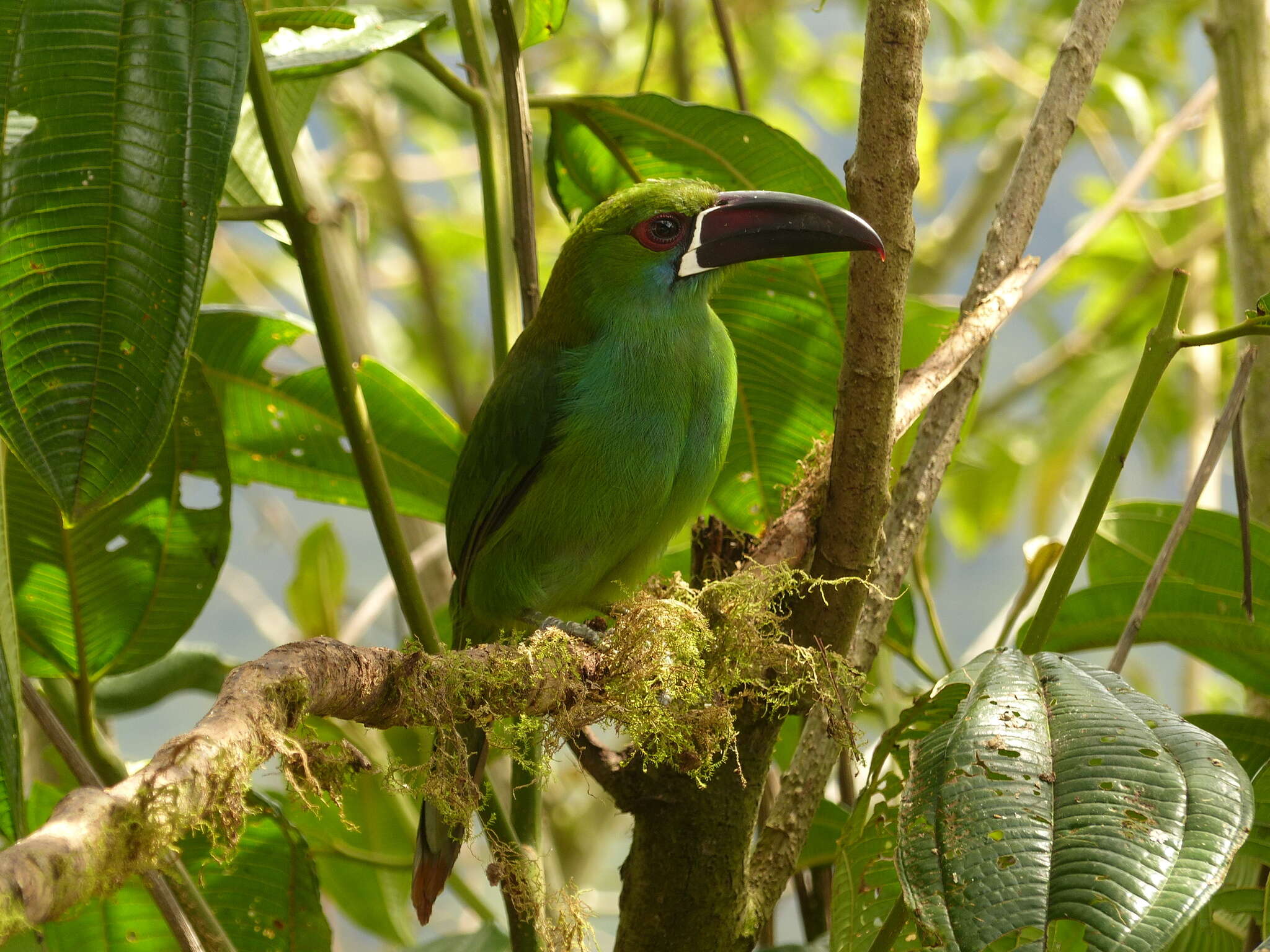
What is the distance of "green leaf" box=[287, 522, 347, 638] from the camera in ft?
10.3

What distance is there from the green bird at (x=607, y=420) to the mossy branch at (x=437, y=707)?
299mm

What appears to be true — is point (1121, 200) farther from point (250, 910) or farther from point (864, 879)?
point (250, 910)

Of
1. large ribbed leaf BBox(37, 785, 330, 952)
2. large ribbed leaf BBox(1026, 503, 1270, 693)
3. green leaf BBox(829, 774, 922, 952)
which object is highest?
large ribbed leaf BBox(1026, 503, 1270, 693)

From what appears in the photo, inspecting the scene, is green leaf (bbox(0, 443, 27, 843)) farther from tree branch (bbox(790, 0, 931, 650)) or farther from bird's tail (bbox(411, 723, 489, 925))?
tree branch (bbox(790, 0, 931, 650))

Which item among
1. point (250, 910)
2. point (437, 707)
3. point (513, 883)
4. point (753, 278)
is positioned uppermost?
point (753, 278)

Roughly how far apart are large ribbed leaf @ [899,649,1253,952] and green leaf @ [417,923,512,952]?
45.9 inches

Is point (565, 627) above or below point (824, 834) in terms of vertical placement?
above

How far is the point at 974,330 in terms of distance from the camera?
203 cm

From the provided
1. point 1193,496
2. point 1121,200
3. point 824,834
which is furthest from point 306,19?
point 1121,200

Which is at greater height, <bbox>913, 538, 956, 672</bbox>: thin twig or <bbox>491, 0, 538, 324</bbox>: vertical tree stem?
<bbox>491, 0, 538, 324</bbox>: vertical tree stem

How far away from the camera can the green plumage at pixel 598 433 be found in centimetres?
235

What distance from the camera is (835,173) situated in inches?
149

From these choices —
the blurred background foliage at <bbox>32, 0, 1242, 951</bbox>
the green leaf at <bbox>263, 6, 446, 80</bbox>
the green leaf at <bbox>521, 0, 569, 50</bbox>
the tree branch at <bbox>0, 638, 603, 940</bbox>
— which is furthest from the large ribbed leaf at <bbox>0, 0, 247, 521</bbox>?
the blurred background foliage at <bbox>32, 0, 1242, 951</bbox>

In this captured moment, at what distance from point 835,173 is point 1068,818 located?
2.84 metres
